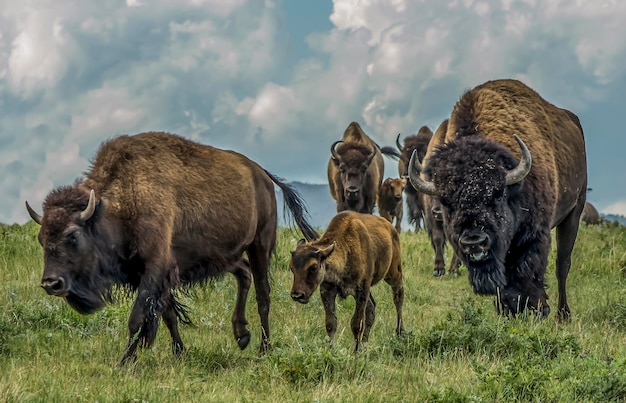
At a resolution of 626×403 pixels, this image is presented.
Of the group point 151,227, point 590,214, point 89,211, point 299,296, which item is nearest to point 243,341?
point 299,296

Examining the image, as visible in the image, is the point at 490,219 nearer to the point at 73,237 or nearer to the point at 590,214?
the point at 73,237

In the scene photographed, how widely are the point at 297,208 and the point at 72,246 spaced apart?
3.24m

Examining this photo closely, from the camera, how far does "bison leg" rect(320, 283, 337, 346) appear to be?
8.18 metres

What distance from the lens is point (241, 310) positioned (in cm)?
838

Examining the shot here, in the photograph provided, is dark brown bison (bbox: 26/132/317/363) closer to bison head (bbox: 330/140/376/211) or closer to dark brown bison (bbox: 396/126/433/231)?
bison head (bbox: 330/140/376/211)

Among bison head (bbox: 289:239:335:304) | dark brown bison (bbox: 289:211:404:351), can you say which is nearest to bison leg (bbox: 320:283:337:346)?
dark brown bison (bbox: 289:211:404:351)

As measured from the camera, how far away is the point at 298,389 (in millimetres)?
6238

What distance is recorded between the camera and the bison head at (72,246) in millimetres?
6895

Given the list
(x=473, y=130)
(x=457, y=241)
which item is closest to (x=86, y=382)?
(x=457, y=241)

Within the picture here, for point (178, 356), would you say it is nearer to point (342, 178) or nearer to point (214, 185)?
point (214, 185)

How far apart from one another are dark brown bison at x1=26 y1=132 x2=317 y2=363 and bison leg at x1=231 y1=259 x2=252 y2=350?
1cm

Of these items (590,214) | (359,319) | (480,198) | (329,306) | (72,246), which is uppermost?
(590,214)

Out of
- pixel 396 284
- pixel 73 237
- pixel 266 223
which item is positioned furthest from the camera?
pixel 396 284

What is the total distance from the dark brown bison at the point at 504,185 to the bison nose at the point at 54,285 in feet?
11.7
